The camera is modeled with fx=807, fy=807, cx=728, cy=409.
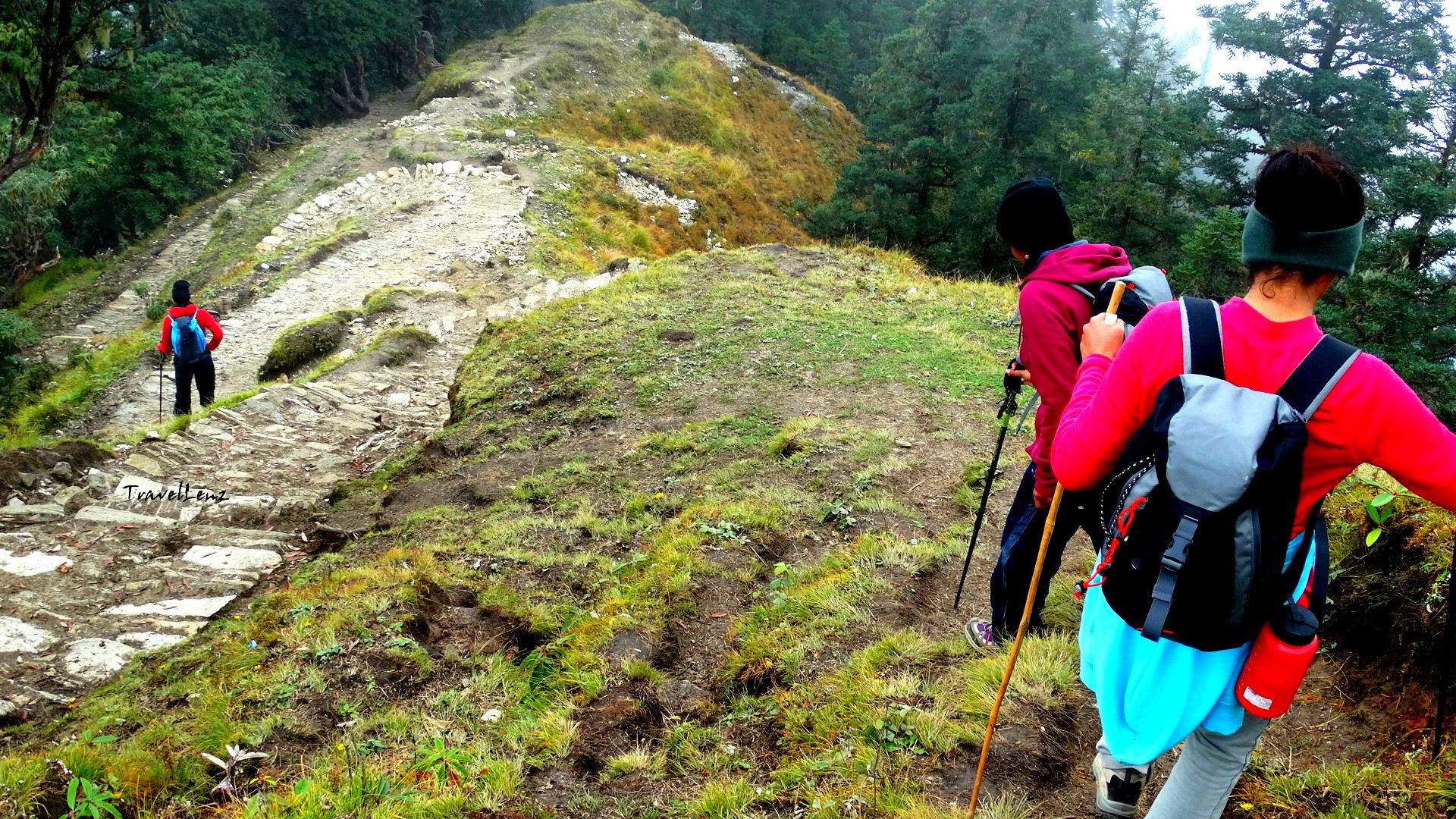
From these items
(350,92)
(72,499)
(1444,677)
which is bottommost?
(72,499)

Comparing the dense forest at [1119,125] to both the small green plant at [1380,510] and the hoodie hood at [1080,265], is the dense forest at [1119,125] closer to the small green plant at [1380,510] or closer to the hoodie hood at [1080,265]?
the small green plant at [1380,510]

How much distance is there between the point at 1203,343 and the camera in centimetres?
178

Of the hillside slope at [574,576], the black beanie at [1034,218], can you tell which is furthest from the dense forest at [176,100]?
the black beanie at [1034,218]

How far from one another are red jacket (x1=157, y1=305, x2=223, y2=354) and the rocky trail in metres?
1.28

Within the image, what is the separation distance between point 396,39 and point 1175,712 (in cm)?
3709

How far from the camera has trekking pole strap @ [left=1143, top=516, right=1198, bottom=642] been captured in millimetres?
1712

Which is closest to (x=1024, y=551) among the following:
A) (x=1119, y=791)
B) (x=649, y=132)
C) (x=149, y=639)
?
(x=1119, y=791)

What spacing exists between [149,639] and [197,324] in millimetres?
6070

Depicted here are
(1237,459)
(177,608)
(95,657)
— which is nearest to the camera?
(1237,459)

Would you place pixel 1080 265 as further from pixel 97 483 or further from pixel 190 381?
pixel 190 381

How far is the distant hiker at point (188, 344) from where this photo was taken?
10.1m

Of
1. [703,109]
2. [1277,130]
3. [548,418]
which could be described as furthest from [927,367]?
[703,109]

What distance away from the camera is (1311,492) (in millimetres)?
1772

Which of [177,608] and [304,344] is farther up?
[304,344]
